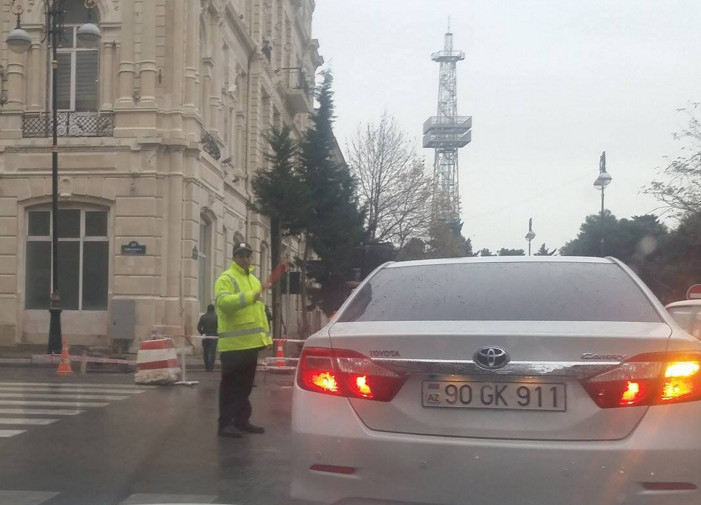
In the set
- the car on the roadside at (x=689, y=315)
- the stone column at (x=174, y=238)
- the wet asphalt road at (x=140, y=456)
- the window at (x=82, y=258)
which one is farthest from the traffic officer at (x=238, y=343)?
the window at (x=82, y=258)

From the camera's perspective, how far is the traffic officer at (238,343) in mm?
9289

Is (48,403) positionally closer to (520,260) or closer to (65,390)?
(65,390)

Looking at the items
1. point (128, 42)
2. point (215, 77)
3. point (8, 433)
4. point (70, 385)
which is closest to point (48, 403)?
point (8, 433)

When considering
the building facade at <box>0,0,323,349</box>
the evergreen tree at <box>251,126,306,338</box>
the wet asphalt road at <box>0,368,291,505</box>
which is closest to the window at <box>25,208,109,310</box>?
the building facade at <box>0,0,323,349</box>

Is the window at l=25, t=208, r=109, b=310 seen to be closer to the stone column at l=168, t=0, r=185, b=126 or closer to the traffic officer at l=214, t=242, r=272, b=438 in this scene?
the stone column at l=168, t=0, r=185, b=126

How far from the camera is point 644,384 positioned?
13.3 ft

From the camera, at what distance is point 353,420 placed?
4.24 metres

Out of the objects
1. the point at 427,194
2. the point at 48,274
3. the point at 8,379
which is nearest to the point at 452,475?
the point at 8,379

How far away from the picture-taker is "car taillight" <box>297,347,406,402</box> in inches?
167

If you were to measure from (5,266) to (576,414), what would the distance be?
84.5ft

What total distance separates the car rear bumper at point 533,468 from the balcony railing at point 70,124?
24.5m

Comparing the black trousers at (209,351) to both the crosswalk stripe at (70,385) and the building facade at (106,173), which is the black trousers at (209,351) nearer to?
the crosswalk stripe at (70,385)

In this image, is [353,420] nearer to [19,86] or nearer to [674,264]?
[19,86]

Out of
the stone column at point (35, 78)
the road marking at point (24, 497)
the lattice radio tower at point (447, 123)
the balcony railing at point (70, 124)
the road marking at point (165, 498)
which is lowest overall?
the road marking at point (24, 497)
